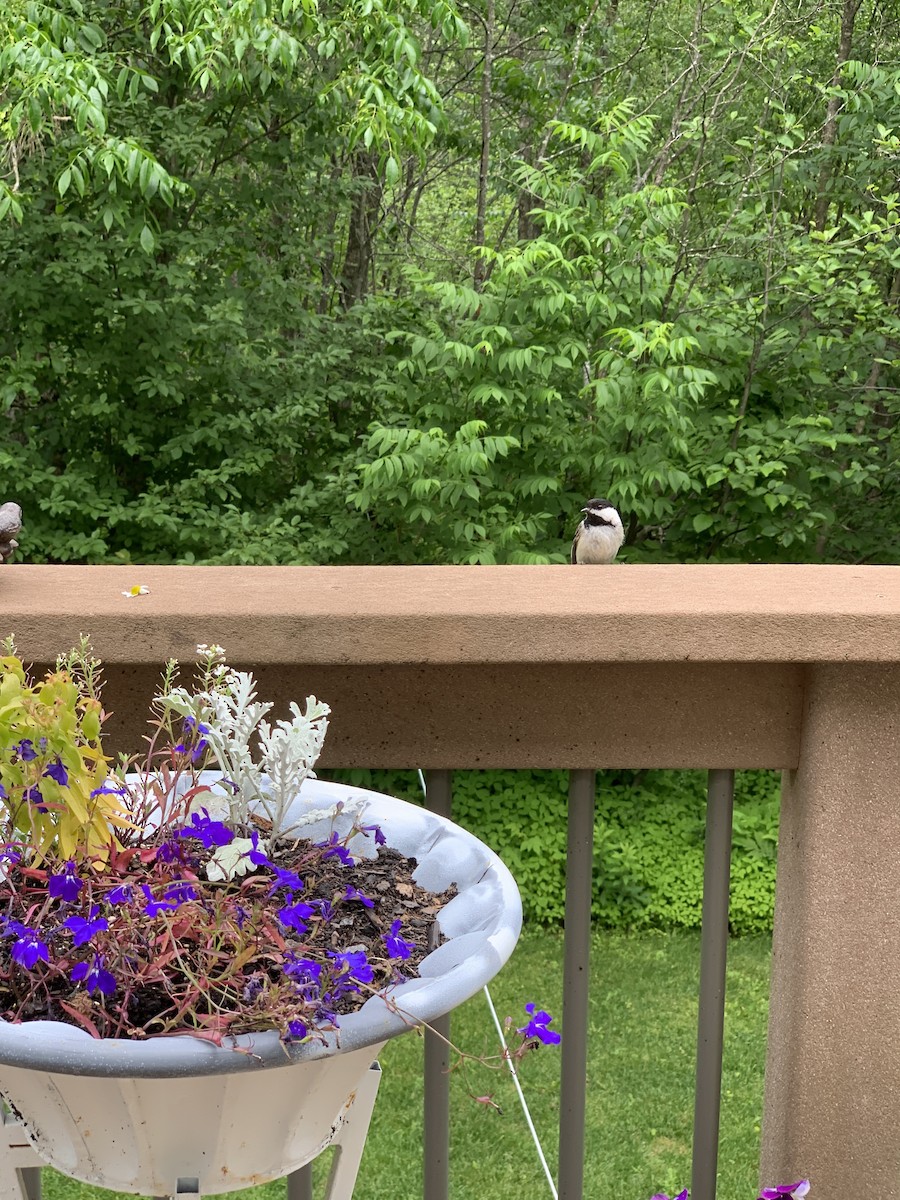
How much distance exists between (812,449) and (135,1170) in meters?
5.54

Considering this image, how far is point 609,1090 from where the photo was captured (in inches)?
173

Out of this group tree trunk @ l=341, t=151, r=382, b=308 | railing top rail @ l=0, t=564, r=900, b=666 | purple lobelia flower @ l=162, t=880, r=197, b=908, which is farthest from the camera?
tree trunk @ l=341, t=151, r=382, b=308

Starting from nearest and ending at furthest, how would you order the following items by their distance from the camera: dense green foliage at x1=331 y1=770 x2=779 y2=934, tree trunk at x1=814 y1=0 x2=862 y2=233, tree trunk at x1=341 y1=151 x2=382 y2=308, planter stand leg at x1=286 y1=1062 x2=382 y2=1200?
planter stand leg at x1=286 y1=1062 x2=382 y2=1200, dense green foliage at x1=331 y1=770 x2=779 y2=934, tree trunk at x1=814 y1=0 x2=862 y2=233, tree trunk at x1=341 y1=151 x2=382 y2=308

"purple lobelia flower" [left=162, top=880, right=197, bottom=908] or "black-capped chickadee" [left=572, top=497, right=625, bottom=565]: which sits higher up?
"black-capped chickadee" [left=572, top=497, right=625, bottom=565]

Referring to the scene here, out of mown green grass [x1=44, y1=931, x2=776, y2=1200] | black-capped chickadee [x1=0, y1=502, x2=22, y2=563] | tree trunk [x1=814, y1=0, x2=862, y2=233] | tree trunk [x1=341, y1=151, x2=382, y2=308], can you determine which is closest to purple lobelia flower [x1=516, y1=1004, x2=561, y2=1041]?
black-capped chickadee [x1=0, y1=502, x2=22, y2=563]

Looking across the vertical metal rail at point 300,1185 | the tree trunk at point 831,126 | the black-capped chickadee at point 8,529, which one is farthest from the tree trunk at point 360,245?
the vertical metal rail at point 300,1185

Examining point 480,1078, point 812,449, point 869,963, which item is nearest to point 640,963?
point 480,1078

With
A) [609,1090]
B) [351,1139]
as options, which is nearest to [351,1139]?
Result: [351,1139]

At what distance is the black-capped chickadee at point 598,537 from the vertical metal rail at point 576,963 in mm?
3640

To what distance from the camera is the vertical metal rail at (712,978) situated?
46.0 inches

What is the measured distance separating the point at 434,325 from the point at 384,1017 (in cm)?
487

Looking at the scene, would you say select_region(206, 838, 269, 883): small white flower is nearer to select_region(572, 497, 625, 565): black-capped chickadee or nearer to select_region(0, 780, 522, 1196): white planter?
select_region(0, 780, 522, 1196): white planter

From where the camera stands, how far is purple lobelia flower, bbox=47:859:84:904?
2.52 feet

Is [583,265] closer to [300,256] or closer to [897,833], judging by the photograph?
[300,256]
